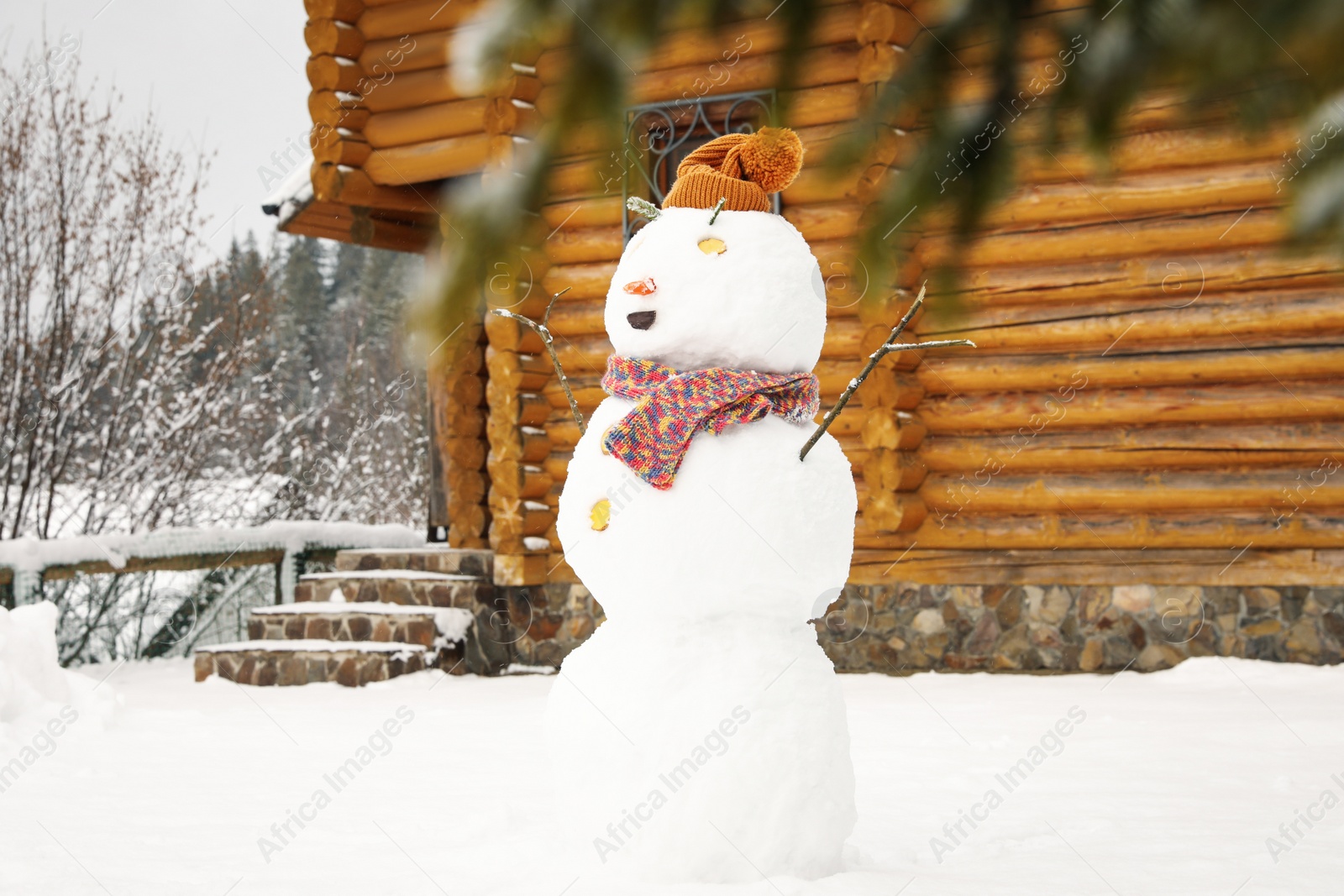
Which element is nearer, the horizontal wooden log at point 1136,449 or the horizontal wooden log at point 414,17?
the horizontal wooden log at point 1136,449

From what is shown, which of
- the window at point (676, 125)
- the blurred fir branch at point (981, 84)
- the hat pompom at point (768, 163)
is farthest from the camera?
the window at point (676, 125)

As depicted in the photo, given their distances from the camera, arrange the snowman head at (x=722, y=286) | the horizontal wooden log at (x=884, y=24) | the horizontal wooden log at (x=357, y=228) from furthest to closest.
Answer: the horizontal wooden log at (x=357, y=228) → the horizontal wooden log at (x=884, y=24) → the snowman head at (x=722, y=286)

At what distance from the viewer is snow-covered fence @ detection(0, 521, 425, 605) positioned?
8570 mm

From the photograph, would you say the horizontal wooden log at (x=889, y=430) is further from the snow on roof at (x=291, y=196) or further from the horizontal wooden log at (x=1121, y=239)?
the snow on roof at (x=291, y=196)

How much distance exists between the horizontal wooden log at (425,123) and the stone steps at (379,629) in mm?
3066

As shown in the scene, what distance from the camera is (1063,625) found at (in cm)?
764

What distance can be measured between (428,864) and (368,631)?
485 cm

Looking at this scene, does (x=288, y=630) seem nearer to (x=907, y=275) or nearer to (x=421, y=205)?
(x=421, y=205)

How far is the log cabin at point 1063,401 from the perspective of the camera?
7.25 meters

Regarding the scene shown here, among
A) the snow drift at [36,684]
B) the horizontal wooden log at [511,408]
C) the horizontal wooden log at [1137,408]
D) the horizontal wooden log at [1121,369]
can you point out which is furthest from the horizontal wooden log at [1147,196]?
the snow drift at [36,684]

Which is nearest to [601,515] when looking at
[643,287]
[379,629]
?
[643,287]

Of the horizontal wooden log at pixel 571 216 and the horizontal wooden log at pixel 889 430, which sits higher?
the horizontal wooden log at pixel 571 216

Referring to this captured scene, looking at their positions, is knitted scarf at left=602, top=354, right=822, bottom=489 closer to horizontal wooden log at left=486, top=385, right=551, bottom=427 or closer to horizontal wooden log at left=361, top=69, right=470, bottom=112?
horizontal wooden log at left=486, top=385, right=551, bottom=427

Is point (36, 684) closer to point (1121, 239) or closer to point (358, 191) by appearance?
point (358, 191)
